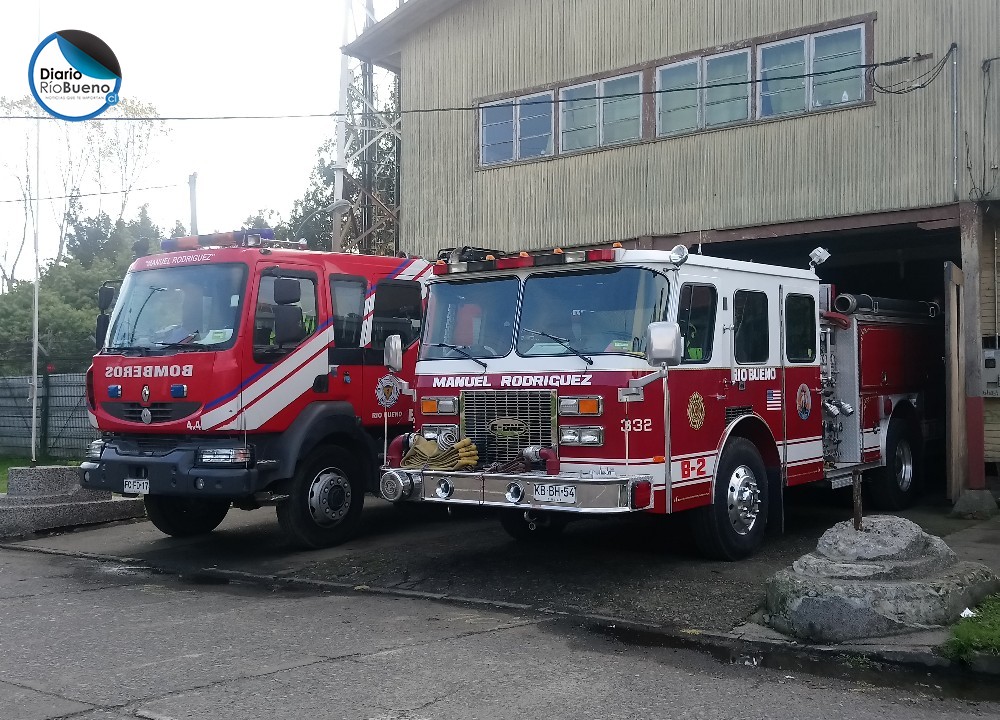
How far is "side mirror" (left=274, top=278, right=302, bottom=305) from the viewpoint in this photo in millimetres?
9781

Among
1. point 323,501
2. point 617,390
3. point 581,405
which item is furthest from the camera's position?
point 323,501

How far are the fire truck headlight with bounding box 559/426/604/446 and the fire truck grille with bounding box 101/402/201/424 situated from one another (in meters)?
3.43

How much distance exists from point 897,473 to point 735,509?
4.00 m

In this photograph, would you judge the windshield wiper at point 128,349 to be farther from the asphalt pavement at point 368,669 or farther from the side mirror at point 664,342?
the side mirror at point 664,342

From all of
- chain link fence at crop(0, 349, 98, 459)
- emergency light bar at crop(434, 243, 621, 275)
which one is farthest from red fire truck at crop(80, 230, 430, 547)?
chain link fence at crop(0, 349, 98, 459)

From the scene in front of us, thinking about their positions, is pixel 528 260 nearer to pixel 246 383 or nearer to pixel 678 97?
pixel 246 383

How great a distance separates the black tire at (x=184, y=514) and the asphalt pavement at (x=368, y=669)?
9.05 feet

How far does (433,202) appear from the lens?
58.3 ft

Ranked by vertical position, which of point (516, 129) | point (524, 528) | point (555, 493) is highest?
point (516, 129)

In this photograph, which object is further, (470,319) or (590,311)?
(470,319)

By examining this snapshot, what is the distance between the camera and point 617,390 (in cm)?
827

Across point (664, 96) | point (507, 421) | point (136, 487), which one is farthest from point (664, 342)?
point (664, 96)

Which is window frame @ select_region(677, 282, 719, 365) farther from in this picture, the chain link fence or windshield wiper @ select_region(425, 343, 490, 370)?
the chain link fence

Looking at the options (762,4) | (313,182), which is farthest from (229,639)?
(313,182)
